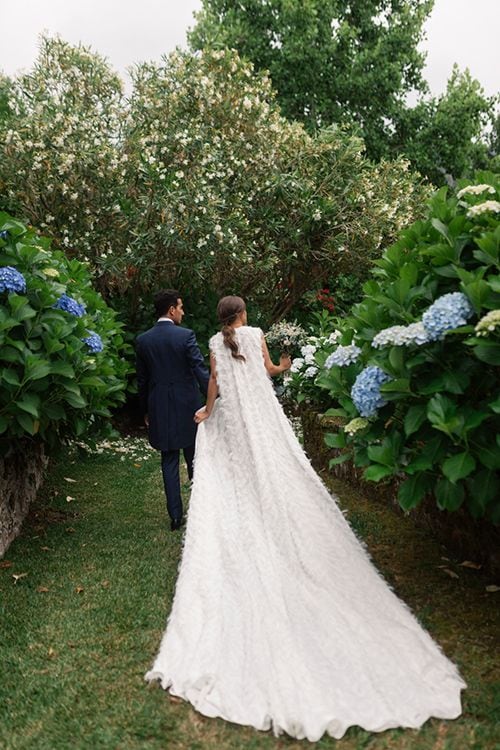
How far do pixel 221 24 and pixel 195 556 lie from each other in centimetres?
2151

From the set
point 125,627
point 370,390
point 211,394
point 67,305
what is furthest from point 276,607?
point 67,305

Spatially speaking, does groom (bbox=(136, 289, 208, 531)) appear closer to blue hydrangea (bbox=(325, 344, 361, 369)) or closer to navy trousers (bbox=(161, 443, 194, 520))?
navy trousers (bbox=(161, 443, 194, 520))

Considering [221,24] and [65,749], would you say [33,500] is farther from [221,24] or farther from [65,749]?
[221,24]

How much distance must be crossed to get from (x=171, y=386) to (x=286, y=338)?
7.46m

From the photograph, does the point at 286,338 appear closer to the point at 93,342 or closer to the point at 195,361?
the point at 195,361

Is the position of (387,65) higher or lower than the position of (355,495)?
higher

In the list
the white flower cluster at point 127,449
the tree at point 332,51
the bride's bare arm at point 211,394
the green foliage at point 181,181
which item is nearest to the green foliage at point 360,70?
the tree at point 332,51

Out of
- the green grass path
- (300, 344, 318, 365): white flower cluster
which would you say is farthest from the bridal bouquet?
the green grass path

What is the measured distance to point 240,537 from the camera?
460 centimetres

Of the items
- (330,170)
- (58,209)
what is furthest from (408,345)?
(330,170)

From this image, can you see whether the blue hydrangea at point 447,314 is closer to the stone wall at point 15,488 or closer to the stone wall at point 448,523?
the stone wall at point 448,523

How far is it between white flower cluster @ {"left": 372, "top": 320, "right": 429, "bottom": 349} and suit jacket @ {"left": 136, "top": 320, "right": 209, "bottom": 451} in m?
2.75

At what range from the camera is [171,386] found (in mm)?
6230

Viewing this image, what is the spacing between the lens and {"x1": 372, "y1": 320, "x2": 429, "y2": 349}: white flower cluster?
11.4ft
